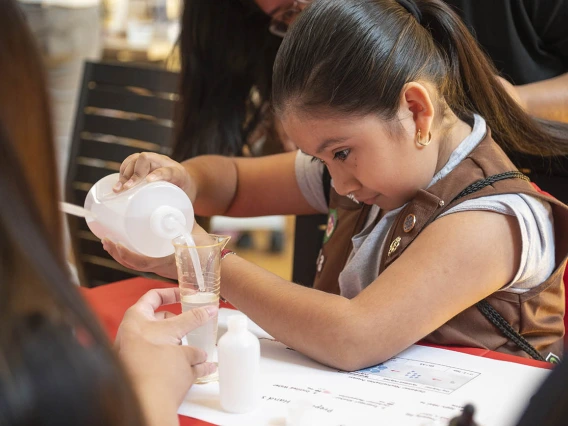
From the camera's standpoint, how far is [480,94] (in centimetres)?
137

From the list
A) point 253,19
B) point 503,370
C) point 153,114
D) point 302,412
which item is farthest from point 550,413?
point 153,114

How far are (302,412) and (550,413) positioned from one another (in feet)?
1.49

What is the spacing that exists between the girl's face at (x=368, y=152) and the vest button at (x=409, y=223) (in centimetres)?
5

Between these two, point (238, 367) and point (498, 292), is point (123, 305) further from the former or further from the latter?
point (498, 292)

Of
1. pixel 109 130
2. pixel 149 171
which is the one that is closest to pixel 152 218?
pixel 149 171

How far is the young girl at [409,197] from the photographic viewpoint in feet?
3.80

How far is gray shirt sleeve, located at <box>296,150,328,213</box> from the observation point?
5.53 ft

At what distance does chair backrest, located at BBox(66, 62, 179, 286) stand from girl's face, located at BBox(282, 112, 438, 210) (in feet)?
3.75

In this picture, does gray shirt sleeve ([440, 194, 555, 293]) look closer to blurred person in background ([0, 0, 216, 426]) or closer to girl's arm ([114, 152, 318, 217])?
girl's arm ([114, 152, 318, 217])

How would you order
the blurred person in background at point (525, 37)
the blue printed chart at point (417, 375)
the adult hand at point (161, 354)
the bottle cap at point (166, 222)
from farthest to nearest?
the blurred person in background at point (525, 37) < the bottle cap at point (166, 222) < the blue printed chart at point (417, 375) < the adult hand at point (161, 354)

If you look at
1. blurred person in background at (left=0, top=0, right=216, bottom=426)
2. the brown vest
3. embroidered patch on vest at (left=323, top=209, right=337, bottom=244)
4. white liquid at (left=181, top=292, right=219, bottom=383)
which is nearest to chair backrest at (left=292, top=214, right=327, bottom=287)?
embroidered patch on vest at (left=323, top=209, right=337, bottom=244)

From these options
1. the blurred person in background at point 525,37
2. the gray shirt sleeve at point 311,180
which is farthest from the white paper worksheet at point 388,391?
the blurred person in background at point 525,37

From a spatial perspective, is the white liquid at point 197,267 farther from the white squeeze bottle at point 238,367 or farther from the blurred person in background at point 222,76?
the blurred person in background at point 222,76

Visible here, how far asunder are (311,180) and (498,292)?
560 millimetres
